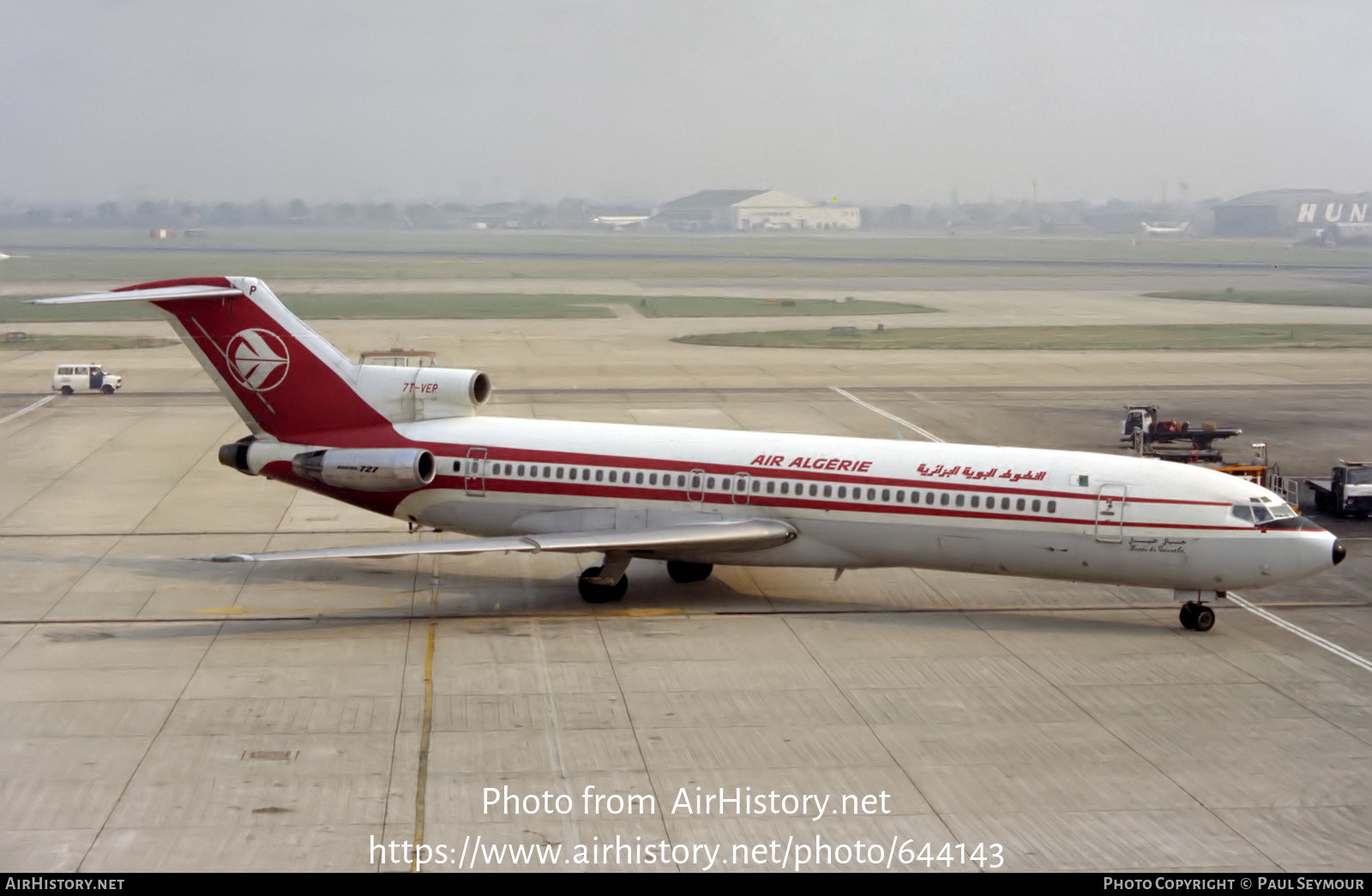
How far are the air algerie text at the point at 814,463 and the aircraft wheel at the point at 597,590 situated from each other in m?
3.46

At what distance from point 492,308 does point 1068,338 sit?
3995cm

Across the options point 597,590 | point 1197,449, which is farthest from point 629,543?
point 1197,449

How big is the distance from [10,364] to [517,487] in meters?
48.6

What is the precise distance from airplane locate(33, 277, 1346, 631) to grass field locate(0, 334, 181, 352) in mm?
49778

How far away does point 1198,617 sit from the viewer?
84.5 feet

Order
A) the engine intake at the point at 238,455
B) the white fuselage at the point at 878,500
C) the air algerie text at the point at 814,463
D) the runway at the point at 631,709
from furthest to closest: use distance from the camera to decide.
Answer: the engine intake at the point at 238,455 → the air algerie text at the point at 814,463 → the white fuselage at the point at 878,500 → the runway at the point at 631,709

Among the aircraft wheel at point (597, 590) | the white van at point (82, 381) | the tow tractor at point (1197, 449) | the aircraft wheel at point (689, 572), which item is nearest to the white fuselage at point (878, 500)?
the aircraft wheel at point (597, 590)

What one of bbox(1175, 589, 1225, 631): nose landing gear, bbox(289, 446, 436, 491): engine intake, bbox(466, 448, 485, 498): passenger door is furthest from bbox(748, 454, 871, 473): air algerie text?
bbox(289, 446, 436, 491): engine intake

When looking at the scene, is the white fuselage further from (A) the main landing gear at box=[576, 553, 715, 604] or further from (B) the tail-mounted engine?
(A) the main landing gear at box=[576, 553, 715, 604]

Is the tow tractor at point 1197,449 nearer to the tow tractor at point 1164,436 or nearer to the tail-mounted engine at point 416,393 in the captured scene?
the tow tractor at point 1164,436

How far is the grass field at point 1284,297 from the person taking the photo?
361 ft

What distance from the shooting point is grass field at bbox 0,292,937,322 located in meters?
93.8
